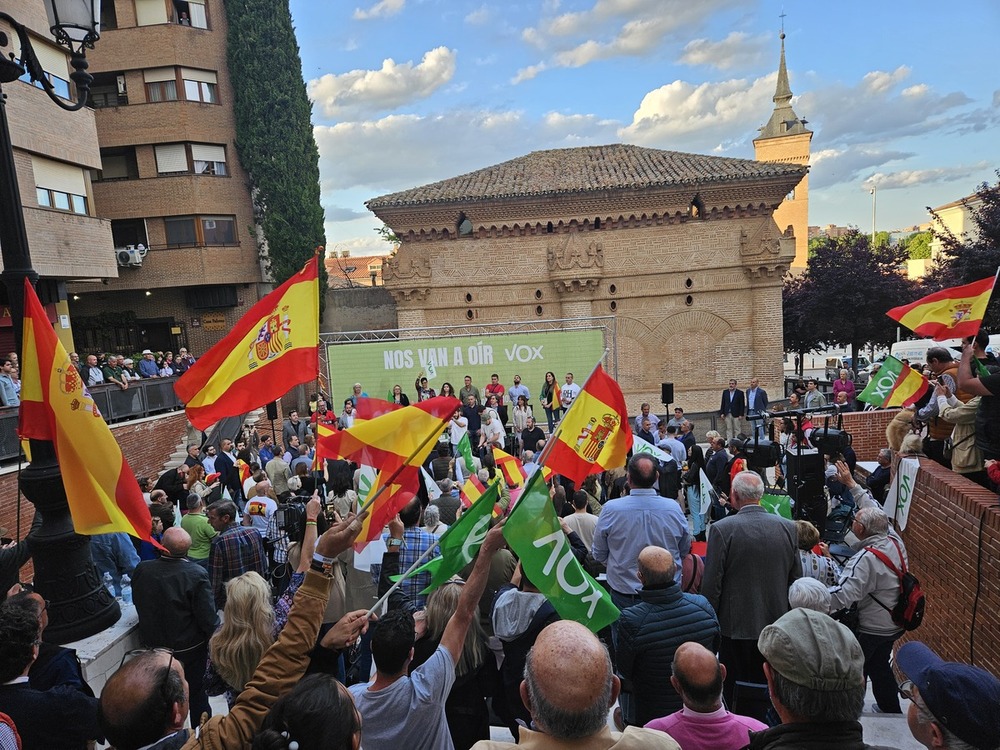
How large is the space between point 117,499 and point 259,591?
138cm

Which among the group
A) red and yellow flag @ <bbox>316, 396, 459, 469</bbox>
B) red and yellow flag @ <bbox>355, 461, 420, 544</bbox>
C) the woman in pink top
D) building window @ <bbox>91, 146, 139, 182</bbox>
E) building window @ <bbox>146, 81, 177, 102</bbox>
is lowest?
the woman in pink top

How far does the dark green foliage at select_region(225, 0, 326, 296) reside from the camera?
23.9m

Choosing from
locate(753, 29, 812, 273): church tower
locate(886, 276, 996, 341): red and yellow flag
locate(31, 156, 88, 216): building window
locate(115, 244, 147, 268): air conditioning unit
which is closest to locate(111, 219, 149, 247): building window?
locate(115, 244, 147, 268): air conditioning unit

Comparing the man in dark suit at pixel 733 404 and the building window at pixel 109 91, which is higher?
the building window at pixel 109 91

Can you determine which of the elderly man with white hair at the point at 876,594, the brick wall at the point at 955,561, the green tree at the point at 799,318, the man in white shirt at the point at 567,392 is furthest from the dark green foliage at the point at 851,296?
the elderly man with white hair at the point at 876,594

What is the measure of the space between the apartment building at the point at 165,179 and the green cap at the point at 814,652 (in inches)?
998

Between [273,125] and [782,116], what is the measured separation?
4961 centimetres

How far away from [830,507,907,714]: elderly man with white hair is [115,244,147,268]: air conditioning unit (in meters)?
24.7

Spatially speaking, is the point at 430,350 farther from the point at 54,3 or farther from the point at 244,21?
the point at 244,21

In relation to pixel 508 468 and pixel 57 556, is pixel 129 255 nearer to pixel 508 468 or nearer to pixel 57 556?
pixel 508 468

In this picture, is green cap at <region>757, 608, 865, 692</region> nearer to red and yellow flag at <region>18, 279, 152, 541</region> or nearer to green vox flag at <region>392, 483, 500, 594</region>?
green vox flag at <region>392, 483, 500, 594</region>

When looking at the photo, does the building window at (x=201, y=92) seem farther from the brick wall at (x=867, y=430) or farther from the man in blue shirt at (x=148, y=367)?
the brick wall at (x=867, y=430)

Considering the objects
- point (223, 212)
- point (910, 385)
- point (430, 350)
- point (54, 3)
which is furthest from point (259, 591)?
point (223, 212)

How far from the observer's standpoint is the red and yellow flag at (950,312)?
6.05m
